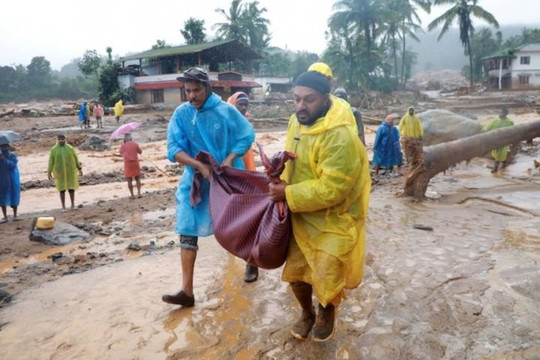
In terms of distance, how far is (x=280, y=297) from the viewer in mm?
3332

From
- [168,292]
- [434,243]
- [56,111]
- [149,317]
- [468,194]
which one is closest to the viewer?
[149,317]

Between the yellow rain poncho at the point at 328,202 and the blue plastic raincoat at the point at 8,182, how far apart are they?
22.5 ft

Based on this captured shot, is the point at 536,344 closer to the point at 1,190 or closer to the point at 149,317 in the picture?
the point at 149,317

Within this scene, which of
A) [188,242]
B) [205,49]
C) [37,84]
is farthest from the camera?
[37,84]

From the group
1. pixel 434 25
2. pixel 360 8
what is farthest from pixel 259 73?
pixel 434 25

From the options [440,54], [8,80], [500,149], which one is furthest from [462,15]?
[440,54]

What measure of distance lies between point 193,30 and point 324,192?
129 ft

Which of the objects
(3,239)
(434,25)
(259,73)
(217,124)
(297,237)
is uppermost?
(434,25)

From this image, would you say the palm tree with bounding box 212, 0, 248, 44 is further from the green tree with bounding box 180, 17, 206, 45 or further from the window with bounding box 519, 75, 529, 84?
the window with bounding box 519, 75, 529, 84

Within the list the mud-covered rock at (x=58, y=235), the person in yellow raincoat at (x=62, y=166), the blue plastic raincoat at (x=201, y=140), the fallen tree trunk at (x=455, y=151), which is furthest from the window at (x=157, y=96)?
the blue plastic raincoat at (x=201, y=140)

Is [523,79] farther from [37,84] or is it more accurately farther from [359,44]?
[37,84]

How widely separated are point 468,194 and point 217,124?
5.44 metres

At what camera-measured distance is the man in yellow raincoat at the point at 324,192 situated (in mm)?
2211

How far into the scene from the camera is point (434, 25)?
39.4 m
